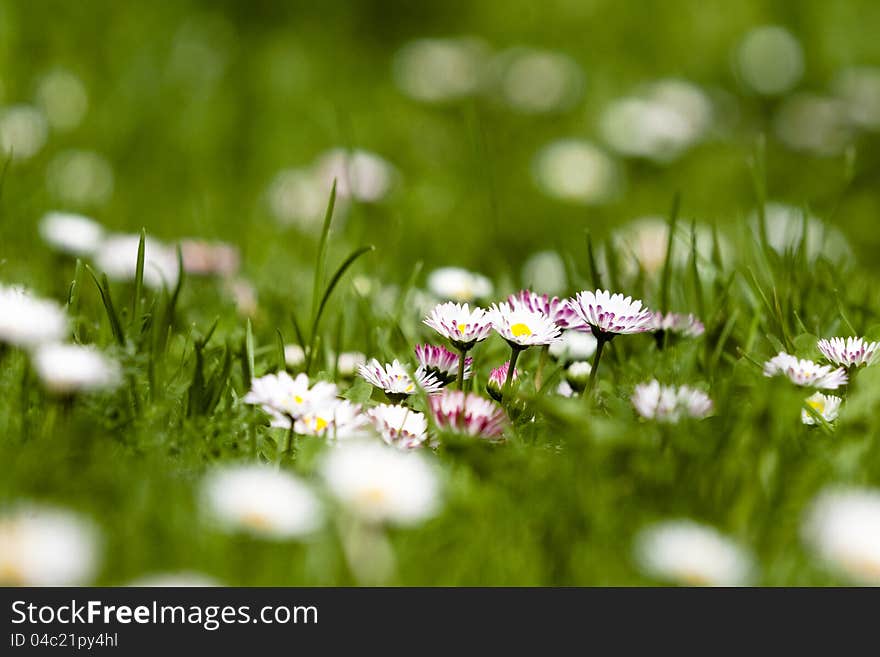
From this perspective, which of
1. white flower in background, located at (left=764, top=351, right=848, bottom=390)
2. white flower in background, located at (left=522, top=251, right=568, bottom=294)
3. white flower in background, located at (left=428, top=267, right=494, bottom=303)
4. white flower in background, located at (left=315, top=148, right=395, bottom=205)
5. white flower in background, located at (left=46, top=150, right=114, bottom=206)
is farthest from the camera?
white flower in background, located at (left=315, top=148, right=395, bottom=205)

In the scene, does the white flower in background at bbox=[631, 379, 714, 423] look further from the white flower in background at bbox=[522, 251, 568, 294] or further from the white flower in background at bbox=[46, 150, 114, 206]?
the white flower in background at bbox=[46, 150, 114, 206]

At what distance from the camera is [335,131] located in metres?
3.46

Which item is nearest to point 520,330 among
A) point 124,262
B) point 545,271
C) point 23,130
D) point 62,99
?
point 124,262

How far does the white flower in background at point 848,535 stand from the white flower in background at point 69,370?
0.77 meters

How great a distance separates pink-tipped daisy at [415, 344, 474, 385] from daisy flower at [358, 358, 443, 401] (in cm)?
3

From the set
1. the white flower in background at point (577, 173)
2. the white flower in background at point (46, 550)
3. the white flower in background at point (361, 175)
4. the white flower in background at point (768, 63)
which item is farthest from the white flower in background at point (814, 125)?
the white flower in background at point (46, 550)

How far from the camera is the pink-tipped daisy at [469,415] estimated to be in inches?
47.4

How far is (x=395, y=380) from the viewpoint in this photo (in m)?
1.32

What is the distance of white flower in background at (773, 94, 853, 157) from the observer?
147 inches

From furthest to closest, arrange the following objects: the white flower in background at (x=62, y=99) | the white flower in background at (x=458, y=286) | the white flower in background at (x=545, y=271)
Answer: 1. the white flower in background at (x=62, y=99)
2. the white flower in background at (x=545, y=271)
3. the white flower in background at (x=458, y=286)

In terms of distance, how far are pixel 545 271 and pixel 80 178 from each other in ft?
4.12

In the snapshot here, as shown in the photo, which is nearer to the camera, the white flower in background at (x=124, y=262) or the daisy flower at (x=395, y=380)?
the daisy flower at (x=395, y=380)

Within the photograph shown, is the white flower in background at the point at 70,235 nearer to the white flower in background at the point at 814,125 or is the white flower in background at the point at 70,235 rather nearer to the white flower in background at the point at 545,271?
the white flower in background at the point at 545,271

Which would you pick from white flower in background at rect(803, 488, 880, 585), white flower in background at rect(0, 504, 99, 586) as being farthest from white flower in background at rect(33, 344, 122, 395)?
white flower in background at rect(803, 488, 880, 585)
